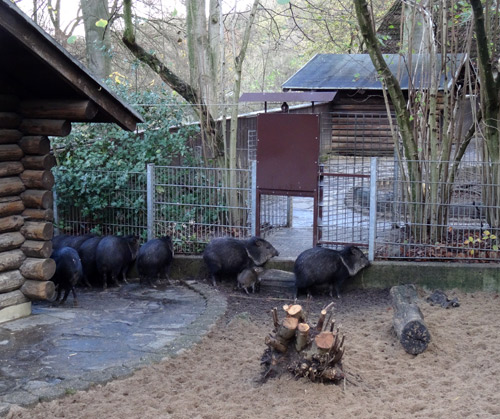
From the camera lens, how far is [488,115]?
7.94 metres

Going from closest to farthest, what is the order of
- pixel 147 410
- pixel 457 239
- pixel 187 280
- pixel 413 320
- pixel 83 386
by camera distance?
pixel 147 410 < pixel 83 386 < pixel 413 320 < pixel 457 239 < pixel 187 280

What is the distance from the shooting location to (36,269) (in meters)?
6.69

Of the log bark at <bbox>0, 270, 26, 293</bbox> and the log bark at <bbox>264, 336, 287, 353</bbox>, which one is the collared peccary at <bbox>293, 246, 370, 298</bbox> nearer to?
the log bark at <bbox>264, 336, 287, 353</bbox>

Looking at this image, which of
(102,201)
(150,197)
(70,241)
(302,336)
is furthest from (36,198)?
(302,336)

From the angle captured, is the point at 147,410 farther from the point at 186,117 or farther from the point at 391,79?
the point at 186,117

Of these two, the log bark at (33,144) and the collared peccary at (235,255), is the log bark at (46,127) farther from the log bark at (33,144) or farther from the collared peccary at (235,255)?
the collared peccary at (235,255)

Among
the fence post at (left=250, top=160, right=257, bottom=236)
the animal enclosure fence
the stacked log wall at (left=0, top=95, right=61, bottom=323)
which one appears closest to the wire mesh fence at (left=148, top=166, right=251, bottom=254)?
the animal enclosure fence

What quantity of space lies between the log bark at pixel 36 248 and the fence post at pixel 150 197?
2.36 m

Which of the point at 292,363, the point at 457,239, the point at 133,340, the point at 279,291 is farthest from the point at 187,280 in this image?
the point at 292,363

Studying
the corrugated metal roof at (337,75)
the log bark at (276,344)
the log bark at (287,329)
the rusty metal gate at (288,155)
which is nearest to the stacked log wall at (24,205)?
the rusty metal gate at (288,155)

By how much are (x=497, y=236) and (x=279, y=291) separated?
2.86 m

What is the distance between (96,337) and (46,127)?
232cm

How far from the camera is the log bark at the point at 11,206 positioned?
260 inches

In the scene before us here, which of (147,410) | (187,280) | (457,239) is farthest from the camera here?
(187,280)
